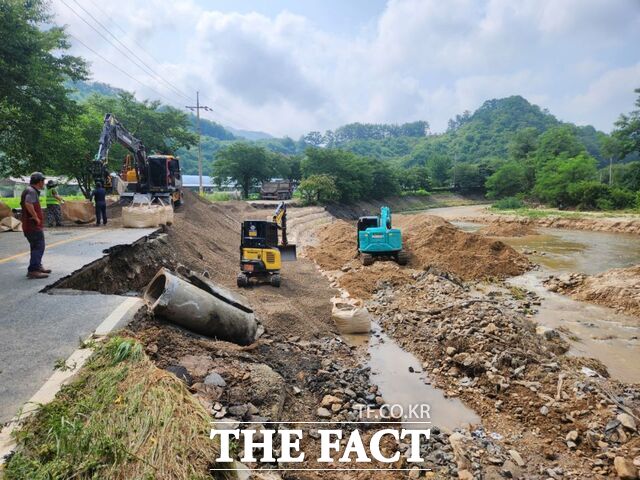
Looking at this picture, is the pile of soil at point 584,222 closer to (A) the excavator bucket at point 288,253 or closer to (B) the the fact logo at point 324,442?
(A) the excavator bucket at point 288,253

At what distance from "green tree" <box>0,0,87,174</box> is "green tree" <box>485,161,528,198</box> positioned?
5971 cm

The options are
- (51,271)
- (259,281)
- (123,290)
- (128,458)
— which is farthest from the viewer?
(259,281)

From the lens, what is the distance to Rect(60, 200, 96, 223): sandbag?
48.5ft

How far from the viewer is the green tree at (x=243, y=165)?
45500 millimetres

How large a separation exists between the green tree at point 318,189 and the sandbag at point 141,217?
27.1m

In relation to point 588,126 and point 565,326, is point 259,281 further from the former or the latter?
point 588,126

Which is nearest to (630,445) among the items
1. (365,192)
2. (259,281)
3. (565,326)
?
(565,326)

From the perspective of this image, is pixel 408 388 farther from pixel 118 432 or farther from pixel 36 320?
pixel 36 320

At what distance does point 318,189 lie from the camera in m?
40.9

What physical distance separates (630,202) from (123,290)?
50.4m

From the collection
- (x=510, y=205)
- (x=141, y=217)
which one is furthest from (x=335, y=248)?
(x=510, y=205)

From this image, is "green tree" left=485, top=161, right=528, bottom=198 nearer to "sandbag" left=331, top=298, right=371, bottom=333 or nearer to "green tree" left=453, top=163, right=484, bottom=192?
"green tree" left=453, top=163, right=484, bottom=192

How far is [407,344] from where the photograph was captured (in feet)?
27.5

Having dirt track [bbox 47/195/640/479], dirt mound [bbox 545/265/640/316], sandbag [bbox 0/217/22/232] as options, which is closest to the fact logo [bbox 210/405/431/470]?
dirt track [bbox 47/195/640/479]
